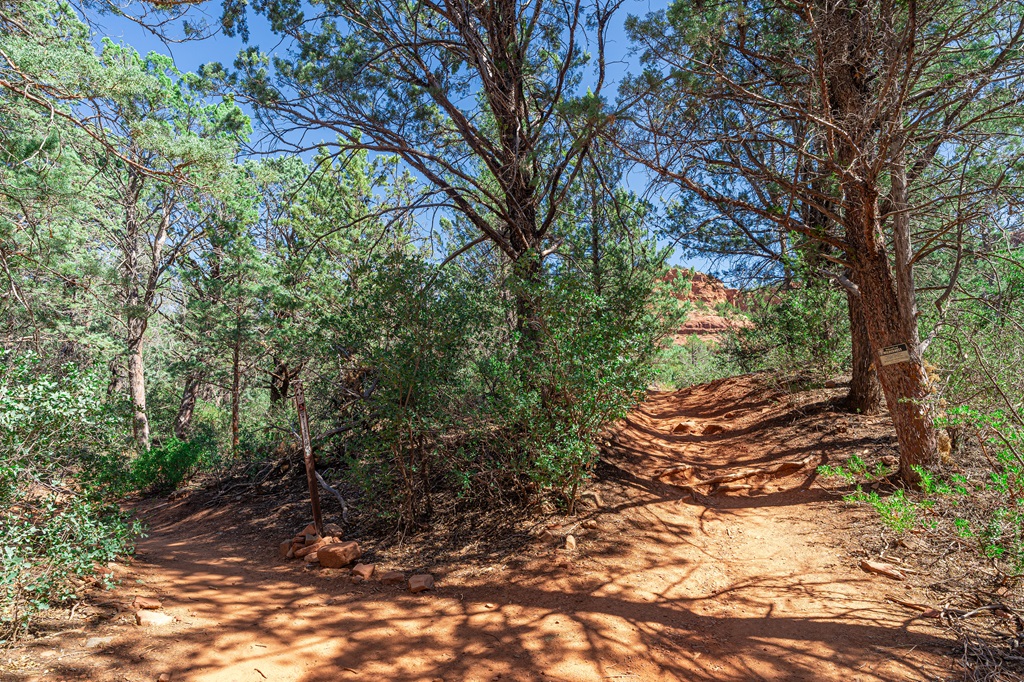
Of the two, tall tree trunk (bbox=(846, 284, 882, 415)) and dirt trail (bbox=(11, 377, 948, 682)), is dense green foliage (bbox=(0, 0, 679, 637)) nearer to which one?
dirt trail (bbox=(11, 377, 948, 682))

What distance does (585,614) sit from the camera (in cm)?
386

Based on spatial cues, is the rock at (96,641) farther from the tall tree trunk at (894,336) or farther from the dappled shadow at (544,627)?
the tall tree trunk at (894,336)

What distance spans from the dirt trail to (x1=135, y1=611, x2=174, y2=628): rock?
0.08m

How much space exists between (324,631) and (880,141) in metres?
6.33

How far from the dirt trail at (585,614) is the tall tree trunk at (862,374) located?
3.23m

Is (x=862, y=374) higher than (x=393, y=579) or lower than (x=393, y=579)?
higher

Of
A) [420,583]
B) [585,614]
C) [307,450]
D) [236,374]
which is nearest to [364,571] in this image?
[420,583]

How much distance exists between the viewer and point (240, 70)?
6.61m

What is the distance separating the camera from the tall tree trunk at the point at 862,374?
8.43m

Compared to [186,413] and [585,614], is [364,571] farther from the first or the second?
[186,413]

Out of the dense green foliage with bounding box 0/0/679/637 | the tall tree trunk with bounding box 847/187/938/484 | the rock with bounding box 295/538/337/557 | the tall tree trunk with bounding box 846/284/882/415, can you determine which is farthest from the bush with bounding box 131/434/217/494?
the tall tree trunk with bounding box 846/284/882/415

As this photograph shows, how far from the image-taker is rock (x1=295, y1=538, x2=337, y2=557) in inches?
212

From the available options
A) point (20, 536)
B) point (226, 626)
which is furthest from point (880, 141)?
point (20, 536)

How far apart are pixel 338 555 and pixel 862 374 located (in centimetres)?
851
